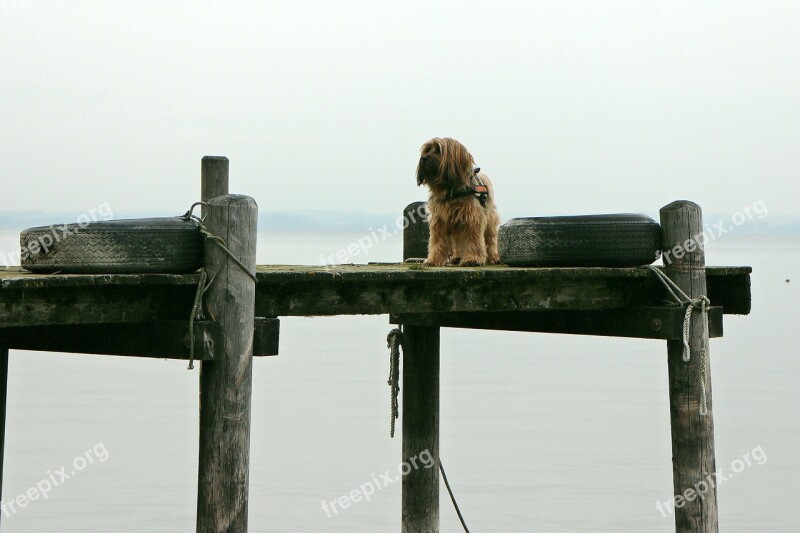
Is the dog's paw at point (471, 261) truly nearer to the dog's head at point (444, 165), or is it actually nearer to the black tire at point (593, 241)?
the dog's head at point (444, 165)

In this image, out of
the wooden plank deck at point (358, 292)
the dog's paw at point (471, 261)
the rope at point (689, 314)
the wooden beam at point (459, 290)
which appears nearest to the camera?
the wooden plank deck at point (358, 292)

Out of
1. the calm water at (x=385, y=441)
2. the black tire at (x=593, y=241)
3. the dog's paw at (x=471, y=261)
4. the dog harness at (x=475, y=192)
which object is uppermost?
the dog harness at (x=475, y=192)

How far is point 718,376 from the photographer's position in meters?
22.5

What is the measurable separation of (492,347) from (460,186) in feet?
61.1

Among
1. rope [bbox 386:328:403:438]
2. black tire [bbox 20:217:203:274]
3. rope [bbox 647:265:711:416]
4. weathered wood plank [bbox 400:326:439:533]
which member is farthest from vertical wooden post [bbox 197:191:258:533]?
weathered wood plank [bbox 400:326:439:533]

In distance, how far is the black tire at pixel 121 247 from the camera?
5.42 metres

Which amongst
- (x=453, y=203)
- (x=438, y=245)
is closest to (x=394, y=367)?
(x=438, y=245)

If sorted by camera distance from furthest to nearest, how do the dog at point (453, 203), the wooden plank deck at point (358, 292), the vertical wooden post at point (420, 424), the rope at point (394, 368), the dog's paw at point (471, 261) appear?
1. the dog at point (453, 203)
2. the dog's paw at point (471, 261)
3. the vertical wooden post at point (420, 424)
4. the rope at point (394, 368)
5. the wooden plank deck at point (358, 292)

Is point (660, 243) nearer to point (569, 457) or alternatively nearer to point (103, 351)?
point (103, 351)

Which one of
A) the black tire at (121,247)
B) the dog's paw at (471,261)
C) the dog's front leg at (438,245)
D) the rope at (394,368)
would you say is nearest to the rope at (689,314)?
the rope at (394,368)

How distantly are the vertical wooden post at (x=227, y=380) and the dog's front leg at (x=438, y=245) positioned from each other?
402 centimetres

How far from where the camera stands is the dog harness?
9453mm

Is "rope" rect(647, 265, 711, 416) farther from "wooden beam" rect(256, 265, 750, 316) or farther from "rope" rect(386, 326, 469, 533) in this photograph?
"rope" rect(386, 326, 469, 533)

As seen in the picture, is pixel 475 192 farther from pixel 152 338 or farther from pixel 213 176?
pixel 152 338
